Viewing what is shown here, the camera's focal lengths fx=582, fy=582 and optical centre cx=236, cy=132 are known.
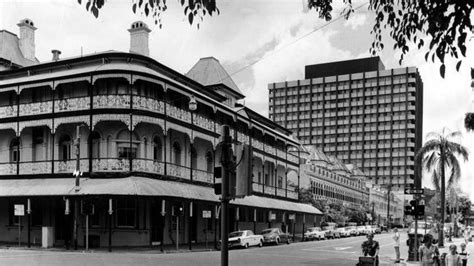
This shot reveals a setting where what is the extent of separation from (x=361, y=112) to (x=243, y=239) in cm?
11849

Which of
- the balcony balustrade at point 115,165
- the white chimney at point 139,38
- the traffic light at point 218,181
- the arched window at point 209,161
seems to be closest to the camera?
the traffic light at point 218,181

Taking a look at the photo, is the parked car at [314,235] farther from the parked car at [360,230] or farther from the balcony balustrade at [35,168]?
A: the balcony balustrade at [35,168]

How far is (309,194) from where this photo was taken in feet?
237

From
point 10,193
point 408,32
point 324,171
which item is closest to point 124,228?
point 10,193

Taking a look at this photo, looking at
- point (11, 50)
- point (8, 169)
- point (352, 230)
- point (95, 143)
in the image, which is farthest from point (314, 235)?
point (11, 50)

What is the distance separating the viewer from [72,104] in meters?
34.5

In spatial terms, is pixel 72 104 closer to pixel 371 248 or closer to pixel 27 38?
pixel 27 38

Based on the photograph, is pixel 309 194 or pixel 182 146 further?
pixel 309 194

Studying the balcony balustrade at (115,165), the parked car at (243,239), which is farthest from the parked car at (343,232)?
the balcony balustrade at (115,165)

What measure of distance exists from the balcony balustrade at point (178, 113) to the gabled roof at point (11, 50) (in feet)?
43.0

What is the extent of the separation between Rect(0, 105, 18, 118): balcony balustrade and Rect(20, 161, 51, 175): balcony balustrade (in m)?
3.27

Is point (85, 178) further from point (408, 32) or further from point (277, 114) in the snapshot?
point (277, 114)

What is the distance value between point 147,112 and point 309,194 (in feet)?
137

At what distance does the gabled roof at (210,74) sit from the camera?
48.9 m
